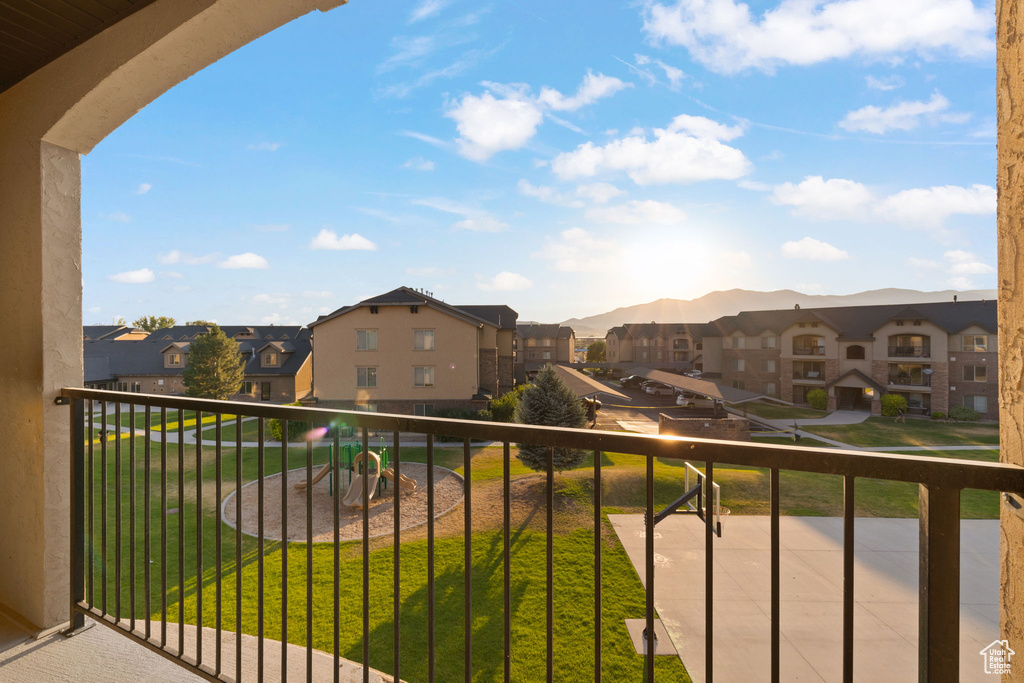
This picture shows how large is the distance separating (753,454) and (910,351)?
31756 mm

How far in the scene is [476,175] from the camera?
30094mm

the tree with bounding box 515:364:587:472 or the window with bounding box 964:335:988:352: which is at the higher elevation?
the window with bounding box 964:335:988:352

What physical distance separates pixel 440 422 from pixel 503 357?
74.1 ft

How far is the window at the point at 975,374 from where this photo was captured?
22.3m

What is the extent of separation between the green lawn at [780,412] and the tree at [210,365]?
89.6 ft

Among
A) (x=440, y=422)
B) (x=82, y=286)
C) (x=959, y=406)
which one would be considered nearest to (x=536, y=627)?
(x=440, y=422)

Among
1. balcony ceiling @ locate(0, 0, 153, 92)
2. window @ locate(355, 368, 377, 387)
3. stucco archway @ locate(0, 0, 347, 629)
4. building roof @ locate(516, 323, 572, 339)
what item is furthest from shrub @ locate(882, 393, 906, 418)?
balcony ceiling @ locate(0, 0, 153, 92)

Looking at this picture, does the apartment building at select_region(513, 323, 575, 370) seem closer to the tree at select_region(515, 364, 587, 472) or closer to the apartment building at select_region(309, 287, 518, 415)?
the apartment building at select_region(309, 287, 518, 415)

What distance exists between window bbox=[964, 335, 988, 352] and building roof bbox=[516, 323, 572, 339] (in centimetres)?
2788

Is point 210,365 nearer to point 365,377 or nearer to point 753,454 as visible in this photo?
point 365,377

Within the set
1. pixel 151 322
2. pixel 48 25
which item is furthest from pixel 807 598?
pixel 151 322

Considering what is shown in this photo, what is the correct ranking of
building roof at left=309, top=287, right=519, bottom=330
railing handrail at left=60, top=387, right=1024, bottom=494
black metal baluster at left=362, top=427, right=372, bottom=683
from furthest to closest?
1. building roof at left=309, top=287, right=519, bottom=330
2. black metal baluster at left=362, top=427, right=372, bottom=683
3. railing handrail at left=60, top=387, right=1024, bottom=494

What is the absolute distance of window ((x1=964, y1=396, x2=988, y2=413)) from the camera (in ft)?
71.5

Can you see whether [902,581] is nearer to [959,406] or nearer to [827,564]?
[827,564]
